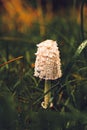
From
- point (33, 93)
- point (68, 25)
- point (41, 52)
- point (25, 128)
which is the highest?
point (68, 25)

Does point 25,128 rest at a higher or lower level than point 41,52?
lower

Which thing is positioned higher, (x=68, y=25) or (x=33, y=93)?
(x=68, y=25)

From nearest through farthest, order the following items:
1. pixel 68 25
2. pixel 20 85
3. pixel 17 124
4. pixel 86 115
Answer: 1. pixel 86 115
2. pixel 17 124
3. pixel 20 85
4. pixel 68 25

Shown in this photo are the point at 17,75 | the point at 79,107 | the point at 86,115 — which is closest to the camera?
the point at 86,115

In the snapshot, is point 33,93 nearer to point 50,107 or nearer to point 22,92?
point 22,92

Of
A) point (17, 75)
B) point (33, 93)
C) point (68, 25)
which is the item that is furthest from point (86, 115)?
point (68, 25)

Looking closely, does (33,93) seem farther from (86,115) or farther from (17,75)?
(86,115)

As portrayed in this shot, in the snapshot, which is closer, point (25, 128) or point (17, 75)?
point (25, 128)

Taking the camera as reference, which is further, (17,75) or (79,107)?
(17,75)

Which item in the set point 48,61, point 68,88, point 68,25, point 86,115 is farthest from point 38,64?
point 68,25
